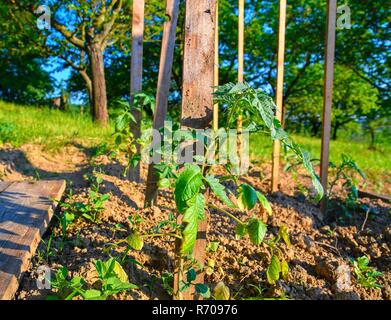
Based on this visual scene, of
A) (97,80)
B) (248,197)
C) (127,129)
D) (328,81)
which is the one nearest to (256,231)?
(248,197)

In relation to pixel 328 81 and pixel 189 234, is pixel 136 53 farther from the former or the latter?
pixel 189 234

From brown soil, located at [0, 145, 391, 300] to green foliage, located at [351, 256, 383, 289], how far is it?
0.12 ft

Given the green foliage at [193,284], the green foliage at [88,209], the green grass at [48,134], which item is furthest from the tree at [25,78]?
the green foliage at [193,284]

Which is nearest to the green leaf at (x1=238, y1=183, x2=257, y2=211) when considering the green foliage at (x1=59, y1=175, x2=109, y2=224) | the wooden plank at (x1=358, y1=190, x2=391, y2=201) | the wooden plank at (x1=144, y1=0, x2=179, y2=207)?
the green foliage at (x1=59, y1=175, x2=109, y2=224)

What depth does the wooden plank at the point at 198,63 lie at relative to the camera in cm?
138

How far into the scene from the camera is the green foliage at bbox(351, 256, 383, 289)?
1.69 metres

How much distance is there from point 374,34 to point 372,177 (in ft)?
19.3

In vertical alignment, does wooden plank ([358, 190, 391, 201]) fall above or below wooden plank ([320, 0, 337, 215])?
below

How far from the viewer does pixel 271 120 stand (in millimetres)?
1082

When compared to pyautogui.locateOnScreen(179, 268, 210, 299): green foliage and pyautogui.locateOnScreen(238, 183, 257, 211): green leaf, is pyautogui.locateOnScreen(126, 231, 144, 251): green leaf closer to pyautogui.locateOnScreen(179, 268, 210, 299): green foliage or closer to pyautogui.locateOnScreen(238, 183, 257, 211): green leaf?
pyautogui.locateOnScreen(179, 268, 210, 299): green foliage

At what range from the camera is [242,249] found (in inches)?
74.4

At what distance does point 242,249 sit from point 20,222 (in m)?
1.33

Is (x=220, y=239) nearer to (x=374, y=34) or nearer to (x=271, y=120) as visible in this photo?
(x=271, y=120)

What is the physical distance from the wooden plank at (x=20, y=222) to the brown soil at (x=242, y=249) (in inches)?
2.6
